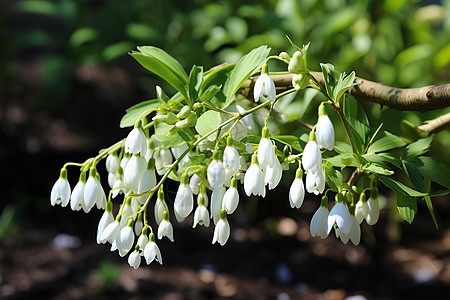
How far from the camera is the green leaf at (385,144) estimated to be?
963 millimetres

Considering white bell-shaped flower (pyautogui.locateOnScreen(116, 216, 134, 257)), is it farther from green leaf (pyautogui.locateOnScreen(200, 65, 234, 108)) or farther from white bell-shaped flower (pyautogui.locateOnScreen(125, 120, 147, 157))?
green leaf (pyautogui.locateOnScreen(200, 65, 234, 108))

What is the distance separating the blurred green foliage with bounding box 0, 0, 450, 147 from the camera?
272 centimetres

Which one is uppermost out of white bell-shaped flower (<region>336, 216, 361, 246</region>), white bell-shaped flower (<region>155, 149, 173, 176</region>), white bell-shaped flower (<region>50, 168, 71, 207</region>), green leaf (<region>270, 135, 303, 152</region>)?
white bell-shaped flower (<region>155, 149, 173, 176</region>)

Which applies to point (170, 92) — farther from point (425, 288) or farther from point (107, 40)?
point (425, 288)

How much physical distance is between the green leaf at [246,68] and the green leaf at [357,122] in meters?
0.21

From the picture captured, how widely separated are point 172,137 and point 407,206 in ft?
1.42

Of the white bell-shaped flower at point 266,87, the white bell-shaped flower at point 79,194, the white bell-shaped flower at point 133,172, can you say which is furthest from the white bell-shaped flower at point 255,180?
the white bell-shaped flower at point 79,194

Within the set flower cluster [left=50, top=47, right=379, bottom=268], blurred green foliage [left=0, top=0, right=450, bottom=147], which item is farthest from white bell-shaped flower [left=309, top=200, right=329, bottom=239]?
blurred green foliage [left=0, top=0, right=450, bottom=147]

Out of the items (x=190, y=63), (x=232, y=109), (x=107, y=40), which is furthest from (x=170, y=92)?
(x=232, y=109)

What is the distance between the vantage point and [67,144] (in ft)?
13.3

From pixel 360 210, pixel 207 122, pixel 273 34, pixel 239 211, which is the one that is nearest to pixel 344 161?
pixel 360 210

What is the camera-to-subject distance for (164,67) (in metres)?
0.91

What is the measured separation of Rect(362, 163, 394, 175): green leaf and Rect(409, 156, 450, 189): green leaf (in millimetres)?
105

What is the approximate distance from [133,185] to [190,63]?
7.17 feet
